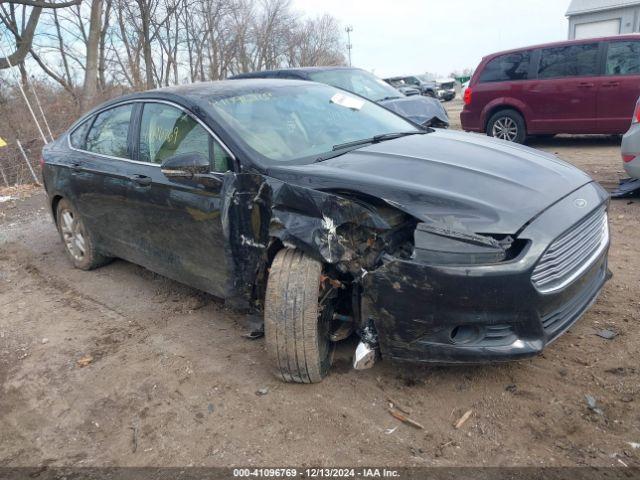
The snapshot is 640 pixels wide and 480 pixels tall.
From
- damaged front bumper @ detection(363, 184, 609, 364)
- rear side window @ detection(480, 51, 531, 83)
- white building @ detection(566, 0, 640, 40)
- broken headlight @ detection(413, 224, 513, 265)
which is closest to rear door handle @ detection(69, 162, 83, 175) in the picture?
damaged front bumper @ detection(363, 184, 609, 364)

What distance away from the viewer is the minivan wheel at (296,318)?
282 centimetres

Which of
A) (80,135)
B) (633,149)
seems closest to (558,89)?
(633,149)

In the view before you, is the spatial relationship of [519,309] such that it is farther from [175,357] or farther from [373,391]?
[175,357]

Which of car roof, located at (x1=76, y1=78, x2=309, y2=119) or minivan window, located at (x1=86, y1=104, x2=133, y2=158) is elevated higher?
car roof, located at (x1=76, y1=78, x2=309, y2=119)

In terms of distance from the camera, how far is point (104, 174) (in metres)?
4.34

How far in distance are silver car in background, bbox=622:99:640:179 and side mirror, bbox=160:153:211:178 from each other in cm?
453

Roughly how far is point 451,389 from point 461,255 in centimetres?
83

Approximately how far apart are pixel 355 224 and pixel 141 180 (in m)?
1.90

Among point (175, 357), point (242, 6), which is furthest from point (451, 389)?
point (242, 6)

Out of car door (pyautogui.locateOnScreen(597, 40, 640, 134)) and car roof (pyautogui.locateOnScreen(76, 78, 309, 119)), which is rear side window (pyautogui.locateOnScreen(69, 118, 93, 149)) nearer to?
car roof (pyautogui.locateOnScreen(76, 78, 309, 119))

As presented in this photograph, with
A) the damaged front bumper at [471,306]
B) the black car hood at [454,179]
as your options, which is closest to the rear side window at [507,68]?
the black car hood at [454,179]

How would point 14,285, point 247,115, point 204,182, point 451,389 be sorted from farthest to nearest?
point 14,285, point 247,115, point 204,182, point 451,389

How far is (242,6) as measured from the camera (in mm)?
35438

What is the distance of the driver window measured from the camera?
11.0 feet
